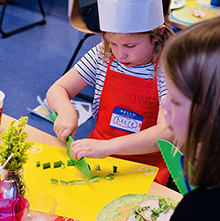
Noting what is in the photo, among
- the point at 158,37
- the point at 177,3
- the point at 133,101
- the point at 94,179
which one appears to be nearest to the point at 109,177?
the point at 94,179

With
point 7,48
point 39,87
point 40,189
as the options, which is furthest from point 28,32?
point 40,189

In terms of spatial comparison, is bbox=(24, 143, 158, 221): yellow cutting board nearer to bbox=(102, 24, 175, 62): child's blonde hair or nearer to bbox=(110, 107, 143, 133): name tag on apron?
bbox=(110, 107, 143, 133): name tag on apron

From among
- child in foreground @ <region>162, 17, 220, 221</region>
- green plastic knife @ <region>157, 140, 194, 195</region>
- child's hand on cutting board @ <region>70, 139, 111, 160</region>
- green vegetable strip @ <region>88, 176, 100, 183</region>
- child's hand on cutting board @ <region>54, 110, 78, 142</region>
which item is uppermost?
child in foreground @ <region>162, 17, 220, 221</region>

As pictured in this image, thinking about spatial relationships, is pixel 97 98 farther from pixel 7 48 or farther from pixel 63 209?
pixel 7 48

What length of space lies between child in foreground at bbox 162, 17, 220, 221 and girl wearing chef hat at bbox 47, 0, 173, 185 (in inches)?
21.2

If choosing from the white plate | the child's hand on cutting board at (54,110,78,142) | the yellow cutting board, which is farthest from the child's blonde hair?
the white plate

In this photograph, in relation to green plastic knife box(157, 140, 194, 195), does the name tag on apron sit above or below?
below

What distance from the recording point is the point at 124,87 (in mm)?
1345

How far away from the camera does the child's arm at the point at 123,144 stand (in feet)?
3.60

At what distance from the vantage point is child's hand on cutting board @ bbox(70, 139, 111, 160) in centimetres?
108

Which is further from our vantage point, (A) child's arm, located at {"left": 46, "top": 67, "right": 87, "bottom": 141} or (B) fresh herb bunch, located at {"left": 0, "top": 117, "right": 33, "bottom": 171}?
(A) child's arm, located at {"left": 46, "top": 67, "right": 87, "bottom": 141}

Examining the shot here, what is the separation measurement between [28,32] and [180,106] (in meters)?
3.46

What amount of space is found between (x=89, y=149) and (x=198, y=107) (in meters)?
0.61

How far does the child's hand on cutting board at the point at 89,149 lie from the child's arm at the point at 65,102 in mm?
95
